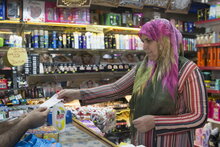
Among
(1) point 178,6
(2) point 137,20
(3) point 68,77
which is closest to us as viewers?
(3) point 68,77

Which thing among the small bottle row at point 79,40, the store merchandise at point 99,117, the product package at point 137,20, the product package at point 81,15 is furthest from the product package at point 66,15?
the store merchandise at point 99,117

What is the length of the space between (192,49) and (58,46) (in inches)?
120

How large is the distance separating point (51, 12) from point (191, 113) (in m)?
3.11

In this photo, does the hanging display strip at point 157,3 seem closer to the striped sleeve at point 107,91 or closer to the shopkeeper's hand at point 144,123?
the striped sleeve at point 107,91

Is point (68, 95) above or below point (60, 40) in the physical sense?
below

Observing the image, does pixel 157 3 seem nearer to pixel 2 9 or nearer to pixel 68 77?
pixel 68 77

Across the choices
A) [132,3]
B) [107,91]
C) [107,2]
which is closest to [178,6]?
[132,3]

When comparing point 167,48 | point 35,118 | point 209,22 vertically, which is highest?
point 209,22

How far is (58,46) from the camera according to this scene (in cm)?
385

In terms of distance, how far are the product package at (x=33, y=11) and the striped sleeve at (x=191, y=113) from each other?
9.60 feet

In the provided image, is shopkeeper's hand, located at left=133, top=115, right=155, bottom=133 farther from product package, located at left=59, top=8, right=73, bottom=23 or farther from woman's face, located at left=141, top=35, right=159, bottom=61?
product package, located at left=59, top=8, right=73, bottom=23

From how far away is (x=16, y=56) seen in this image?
3166 mm

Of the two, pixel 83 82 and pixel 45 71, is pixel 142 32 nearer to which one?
pixel 45 71

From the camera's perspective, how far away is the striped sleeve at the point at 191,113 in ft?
4.41
